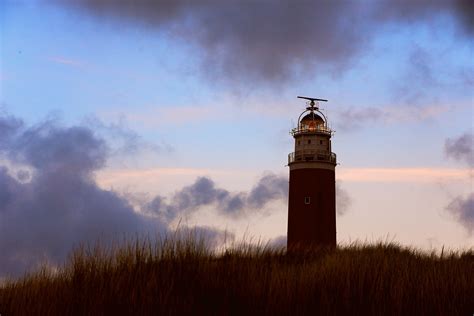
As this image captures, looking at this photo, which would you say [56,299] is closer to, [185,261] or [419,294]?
[185,261]

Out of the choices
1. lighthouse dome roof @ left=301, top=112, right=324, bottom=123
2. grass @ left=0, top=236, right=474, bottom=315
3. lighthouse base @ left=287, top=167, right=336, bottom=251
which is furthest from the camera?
lighthouse dome roof @ left=301, top=112, right=324, bottom=123

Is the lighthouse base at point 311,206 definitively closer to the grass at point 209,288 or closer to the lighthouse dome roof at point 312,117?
the lighthouse dome roof at point 312,117

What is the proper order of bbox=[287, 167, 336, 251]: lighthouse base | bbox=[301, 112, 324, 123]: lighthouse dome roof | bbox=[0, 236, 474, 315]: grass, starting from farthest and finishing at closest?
bbox=[301, 112, 324, 123]: lighthouse dome roof
bbox=[287, 167, 336, 251]: lighthouse base
bbox=[0, 236, 474, 315]: grass

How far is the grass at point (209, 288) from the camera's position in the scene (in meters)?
7.58

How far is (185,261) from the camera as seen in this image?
8859 millimetres

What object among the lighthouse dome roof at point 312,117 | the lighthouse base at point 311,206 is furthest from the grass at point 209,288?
the lighthouse dome roof at point 312,117

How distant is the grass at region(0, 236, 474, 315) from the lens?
758cm

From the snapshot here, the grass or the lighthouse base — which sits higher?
the lighthouse base

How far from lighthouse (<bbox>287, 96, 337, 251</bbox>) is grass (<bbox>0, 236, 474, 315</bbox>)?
20.7m

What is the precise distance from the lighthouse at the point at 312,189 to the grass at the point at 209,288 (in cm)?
2073

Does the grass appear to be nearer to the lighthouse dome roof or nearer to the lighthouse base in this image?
the lighthouse base

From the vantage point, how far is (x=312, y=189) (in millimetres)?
30812

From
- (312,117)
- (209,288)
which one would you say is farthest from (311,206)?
(209,288)

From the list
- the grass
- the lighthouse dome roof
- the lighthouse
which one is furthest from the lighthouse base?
the grass
